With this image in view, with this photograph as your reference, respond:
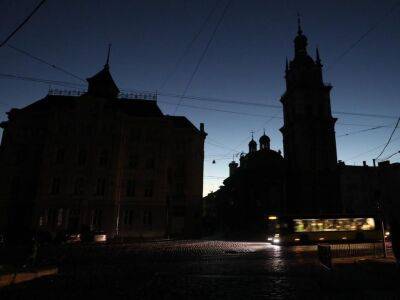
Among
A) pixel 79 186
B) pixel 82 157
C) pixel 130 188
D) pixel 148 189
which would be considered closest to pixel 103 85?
pixel 82 157

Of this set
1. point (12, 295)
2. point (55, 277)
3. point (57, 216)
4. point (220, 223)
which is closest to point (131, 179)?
point (57, 216)

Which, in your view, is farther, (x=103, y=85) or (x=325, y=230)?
(x=103, y=85)

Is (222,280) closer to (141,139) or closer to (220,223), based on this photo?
(141,139)

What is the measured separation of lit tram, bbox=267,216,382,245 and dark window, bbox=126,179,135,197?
18.5m

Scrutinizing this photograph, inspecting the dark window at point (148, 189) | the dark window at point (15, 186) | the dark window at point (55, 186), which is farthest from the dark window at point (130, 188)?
the dark window at point (15, 186)

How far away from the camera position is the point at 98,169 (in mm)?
39500

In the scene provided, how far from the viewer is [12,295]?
7.15 metres

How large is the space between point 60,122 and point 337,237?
34.8m

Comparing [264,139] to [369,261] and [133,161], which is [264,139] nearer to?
[133,161]

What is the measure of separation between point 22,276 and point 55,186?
32037 millimetres

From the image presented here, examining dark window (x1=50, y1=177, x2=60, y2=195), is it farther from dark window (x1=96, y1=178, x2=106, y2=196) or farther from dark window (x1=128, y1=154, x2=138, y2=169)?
dark window (x1=128, y1=154, x2=138, y2=169)

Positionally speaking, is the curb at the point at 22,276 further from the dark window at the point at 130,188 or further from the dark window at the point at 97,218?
the dark window at the point at 130,188

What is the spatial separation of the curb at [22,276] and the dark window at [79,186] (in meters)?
29.2

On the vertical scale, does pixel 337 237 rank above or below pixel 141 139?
below
